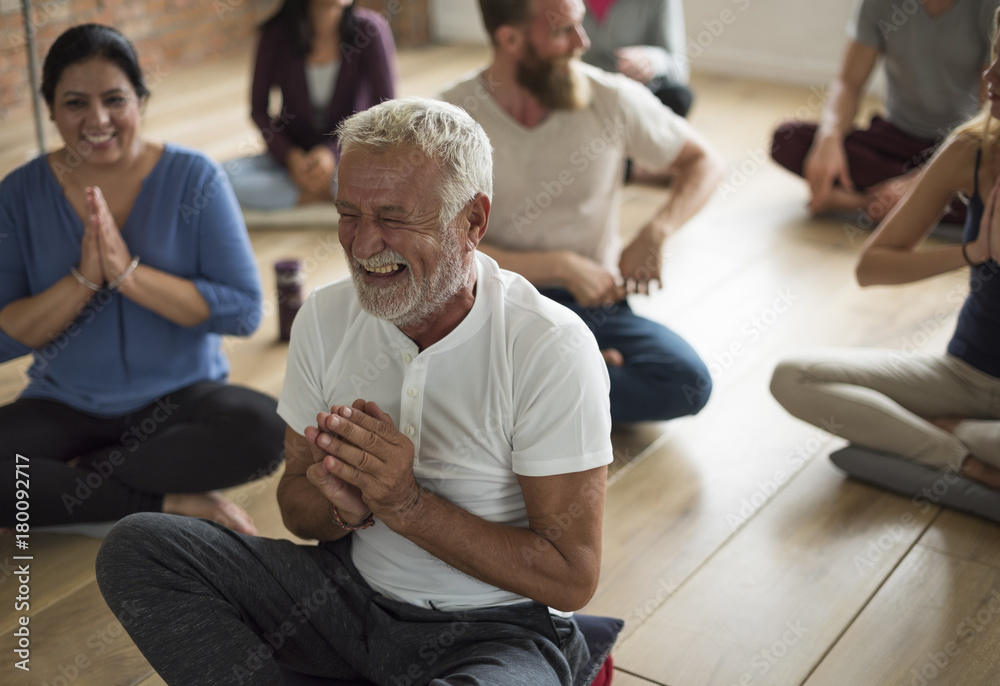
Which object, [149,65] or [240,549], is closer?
[240,549]

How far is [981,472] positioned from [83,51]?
2.07m

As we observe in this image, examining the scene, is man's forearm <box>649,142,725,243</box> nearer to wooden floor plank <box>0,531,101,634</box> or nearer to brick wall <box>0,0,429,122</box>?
wooden floor plank <box>0,531,101,634</box>

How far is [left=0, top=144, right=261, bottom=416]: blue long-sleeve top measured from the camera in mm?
2195

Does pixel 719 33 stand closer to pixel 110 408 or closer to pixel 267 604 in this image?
pixel 110 408

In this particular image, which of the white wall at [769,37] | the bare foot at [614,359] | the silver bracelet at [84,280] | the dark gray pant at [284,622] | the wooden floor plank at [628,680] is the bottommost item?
the white wall at [769,37]

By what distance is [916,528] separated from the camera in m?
2.28

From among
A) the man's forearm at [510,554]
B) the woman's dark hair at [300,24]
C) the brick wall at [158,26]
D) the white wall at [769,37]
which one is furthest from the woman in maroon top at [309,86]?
the man's forearm at [510,554]

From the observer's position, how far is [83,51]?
2.08 m

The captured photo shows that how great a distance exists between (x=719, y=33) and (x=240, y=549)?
506cm

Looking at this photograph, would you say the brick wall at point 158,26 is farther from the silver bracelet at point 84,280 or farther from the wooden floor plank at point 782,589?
the wooden floor plank at point 782,589

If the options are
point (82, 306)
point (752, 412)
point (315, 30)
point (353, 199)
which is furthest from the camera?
point (315, 30)

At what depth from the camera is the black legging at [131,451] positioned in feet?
7.18

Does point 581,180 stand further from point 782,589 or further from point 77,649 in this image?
point 77,649

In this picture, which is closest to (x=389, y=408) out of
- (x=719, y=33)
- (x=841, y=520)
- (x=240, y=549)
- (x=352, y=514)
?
(x=352, y=514)
